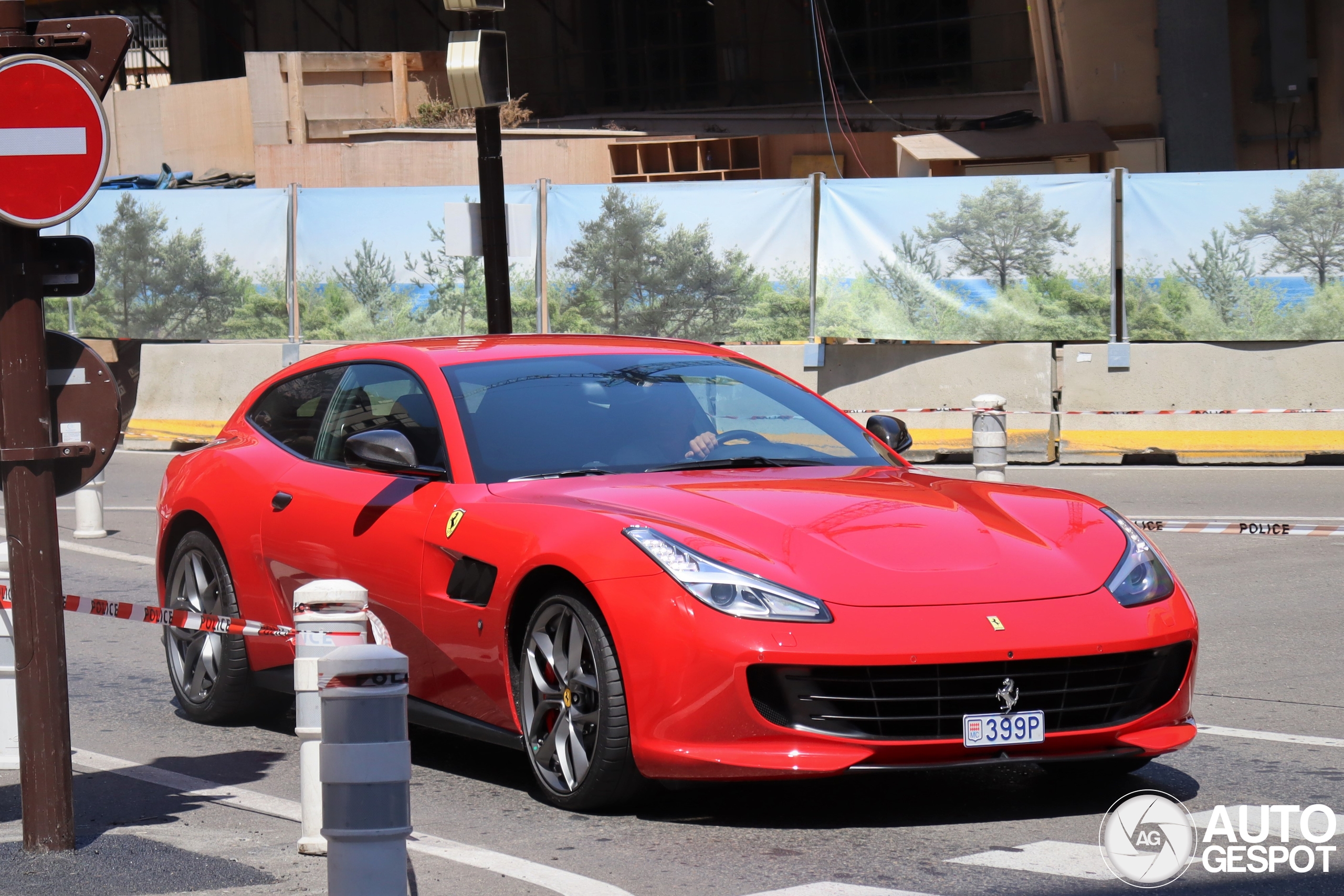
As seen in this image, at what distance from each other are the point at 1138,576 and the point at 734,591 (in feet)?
4.42

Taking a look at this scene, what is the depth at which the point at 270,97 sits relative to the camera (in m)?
32.4

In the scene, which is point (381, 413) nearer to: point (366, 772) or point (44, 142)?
point (44, 142)

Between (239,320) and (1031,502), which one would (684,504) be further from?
(239,320)

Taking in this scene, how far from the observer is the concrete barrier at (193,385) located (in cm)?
1966

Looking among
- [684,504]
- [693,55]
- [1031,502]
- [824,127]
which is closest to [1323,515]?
[1031,502]

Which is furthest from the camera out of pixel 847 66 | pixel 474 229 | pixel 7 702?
pixel 847 66

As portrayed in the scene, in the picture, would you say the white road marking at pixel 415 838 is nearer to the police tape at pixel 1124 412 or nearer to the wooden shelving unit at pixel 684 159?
the police tape at pixel 1124 412

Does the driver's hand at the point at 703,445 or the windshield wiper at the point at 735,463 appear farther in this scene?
the driver's hand at the point at 703,445

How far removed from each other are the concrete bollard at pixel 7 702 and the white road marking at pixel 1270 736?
13.5ft

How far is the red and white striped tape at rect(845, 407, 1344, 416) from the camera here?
1616cm

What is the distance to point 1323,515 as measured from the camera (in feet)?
41.8

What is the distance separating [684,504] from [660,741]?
2.66 feet

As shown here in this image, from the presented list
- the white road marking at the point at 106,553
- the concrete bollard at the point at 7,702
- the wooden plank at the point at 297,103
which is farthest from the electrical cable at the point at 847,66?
the concrete bollard at the point at 7,702

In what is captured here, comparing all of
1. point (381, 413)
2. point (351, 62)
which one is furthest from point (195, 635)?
point (351, 62)
